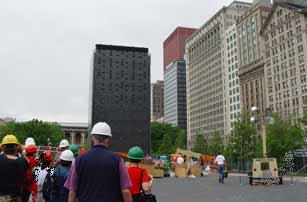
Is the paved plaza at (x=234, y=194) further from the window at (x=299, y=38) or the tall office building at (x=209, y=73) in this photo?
the tall office building at (x=209, y=73)

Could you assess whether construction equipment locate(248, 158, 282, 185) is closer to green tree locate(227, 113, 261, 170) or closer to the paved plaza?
the paved plaza

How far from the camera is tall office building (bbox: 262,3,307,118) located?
302 ft

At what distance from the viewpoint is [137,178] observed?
222 inches

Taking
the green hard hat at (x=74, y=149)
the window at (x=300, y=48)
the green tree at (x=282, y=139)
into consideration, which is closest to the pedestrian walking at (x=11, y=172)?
the green hard hat at (x=74, y=149)

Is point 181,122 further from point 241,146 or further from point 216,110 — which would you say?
point 241,146

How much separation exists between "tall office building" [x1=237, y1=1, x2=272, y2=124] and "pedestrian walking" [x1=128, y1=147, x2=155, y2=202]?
104711 mm

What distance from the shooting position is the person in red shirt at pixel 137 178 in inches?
221

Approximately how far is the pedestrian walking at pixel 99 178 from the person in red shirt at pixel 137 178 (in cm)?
121

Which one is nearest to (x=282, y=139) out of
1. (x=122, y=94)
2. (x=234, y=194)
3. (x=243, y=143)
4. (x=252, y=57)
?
(x=243, y=143)

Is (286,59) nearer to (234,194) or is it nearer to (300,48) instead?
(300,48)

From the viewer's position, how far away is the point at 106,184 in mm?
4332

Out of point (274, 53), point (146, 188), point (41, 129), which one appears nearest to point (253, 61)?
point (274, 53)

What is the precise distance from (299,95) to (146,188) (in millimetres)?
92581

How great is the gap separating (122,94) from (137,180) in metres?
48.7
